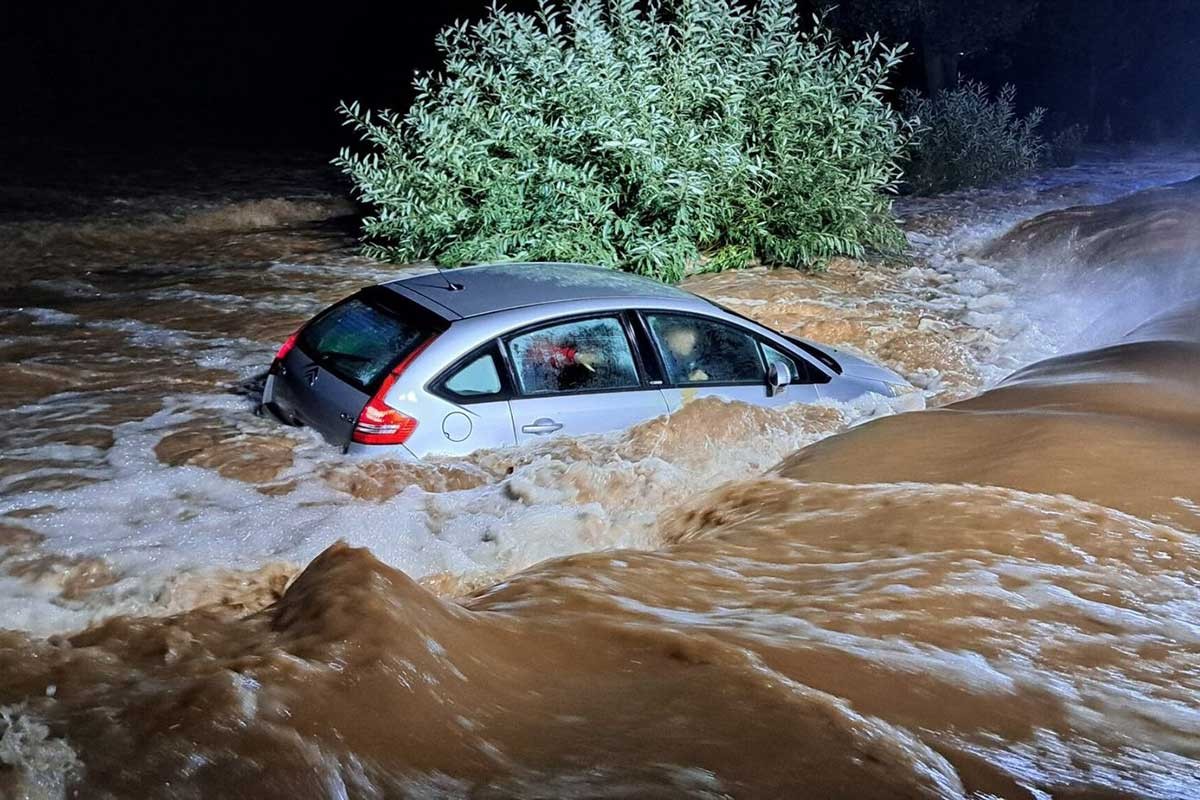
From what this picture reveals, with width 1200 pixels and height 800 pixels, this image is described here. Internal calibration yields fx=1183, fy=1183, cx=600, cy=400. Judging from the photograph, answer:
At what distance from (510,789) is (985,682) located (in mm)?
1700

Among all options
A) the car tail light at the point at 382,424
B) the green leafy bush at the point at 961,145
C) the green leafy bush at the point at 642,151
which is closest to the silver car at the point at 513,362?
the car tail light at the point at 382,424

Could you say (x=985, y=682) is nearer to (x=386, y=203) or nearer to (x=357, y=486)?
(x=357, y=486)

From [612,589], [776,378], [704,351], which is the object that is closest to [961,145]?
[776,378]

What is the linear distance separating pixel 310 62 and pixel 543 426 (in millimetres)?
30340

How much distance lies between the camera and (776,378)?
689cm

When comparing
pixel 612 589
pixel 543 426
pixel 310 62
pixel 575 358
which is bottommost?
pixel 612 589

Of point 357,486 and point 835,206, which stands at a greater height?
point 835,206

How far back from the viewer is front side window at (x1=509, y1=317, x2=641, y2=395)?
6.24 m

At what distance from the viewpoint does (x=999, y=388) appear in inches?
321

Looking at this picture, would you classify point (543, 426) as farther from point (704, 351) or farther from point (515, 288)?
point (704, 351)

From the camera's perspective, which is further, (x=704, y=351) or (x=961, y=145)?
(x=961, y=145)

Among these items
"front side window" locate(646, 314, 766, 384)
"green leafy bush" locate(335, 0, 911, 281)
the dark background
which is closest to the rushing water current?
"front side window" locate(646, 314, 766, 384)

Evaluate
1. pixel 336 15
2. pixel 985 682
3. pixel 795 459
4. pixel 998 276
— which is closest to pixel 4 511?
pixel 795 459

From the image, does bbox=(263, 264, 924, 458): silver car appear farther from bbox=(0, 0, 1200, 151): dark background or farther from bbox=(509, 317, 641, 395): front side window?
bbox=(0, 0, 1200, 151): dark background
